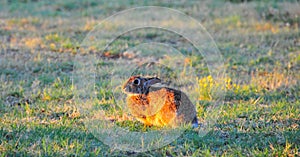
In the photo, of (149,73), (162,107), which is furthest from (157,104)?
(149,73)

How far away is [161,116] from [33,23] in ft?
22.0

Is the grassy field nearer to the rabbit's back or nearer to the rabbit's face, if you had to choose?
the rabbit's back

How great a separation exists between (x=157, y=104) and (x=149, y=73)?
274 centimetres

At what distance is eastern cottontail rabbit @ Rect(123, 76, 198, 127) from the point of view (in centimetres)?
507

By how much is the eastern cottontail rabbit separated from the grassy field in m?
0.14

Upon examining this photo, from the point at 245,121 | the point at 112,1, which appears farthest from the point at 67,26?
the point at 245,121

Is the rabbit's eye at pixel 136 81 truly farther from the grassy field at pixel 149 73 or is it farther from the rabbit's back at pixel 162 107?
the grassy field at pixel 149 73

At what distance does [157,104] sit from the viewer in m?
5.13

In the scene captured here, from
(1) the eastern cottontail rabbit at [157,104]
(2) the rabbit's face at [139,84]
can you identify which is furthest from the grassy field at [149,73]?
(2) the rabbit's face at [139,84]

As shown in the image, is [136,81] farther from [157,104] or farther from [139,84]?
[157,104]

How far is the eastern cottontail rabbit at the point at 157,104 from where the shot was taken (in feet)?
16.6

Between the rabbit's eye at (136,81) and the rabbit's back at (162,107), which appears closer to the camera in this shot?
the rabbit's back at (162,107)

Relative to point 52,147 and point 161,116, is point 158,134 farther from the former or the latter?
point 52,147

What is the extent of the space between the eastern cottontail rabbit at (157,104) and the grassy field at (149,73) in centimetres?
14
